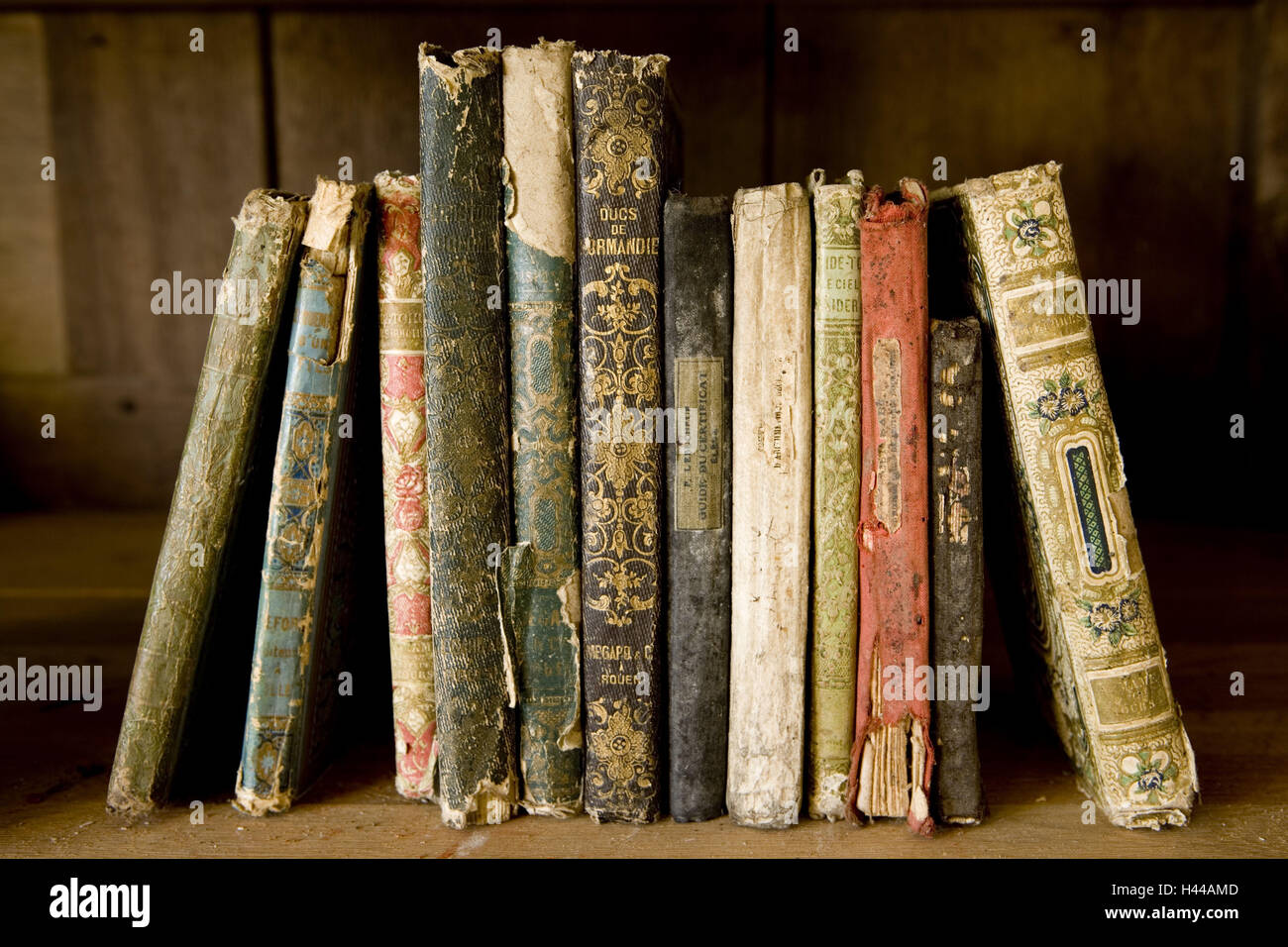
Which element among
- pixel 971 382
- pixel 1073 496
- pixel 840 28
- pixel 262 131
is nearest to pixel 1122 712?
pixel 1073 496

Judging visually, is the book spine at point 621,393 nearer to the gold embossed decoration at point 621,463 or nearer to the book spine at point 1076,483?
the gold embossed decoration at point 621,463

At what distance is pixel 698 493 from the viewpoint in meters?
0.68

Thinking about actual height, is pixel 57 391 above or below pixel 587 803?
above

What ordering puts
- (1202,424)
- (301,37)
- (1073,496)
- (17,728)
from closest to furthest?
(1073,496) → (17,728) → (1202,424) → (301,37)

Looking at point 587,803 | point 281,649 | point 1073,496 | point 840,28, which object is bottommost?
point 587,803

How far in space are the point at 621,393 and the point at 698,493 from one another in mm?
93

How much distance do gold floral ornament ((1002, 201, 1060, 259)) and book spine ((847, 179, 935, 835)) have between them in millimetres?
66

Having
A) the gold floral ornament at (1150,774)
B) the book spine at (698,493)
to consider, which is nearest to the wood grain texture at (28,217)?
the book spine at (698,493)

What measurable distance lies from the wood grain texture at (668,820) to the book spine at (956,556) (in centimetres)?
5

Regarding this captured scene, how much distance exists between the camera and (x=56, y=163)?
7.40 feet

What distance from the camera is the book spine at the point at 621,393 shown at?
0.67 m

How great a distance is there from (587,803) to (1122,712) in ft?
1.32

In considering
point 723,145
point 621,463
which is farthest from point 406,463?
point 723,145

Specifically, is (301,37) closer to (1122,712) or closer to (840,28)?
(840,28)
